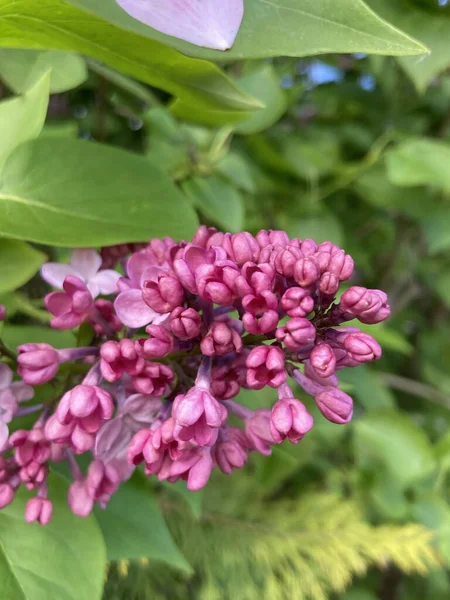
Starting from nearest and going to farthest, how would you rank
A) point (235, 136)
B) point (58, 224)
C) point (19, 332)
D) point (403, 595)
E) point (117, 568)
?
point (58, 224), point (19, 332), point (117, 568), point (235, 136), point (403, 595)

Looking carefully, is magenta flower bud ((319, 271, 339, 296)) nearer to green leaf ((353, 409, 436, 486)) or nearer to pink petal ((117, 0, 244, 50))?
pink petal ((117, 0, 244, 50))

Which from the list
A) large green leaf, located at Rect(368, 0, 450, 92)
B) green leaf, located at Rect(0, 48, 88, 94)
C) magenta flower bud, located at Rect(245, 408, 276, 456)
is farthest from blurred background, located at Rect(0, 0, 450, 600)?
magenta flower bud, located at Rect(245, 408, 276, 456)

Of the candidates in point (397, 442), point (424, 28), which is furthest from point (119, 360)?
point (397, 442)

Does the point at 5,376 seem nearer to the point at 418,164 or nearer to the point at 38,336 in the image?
the point at 38,336

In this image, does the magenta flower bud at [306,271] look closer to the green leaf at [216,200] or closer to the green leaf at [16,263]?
the green leaf at [16,263]

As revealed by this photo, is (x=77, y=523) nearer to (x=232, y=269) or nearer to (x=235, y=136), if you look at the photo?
(x=232, y=269)

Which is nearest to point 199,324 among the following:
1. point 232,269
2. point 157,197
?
point 232,269
